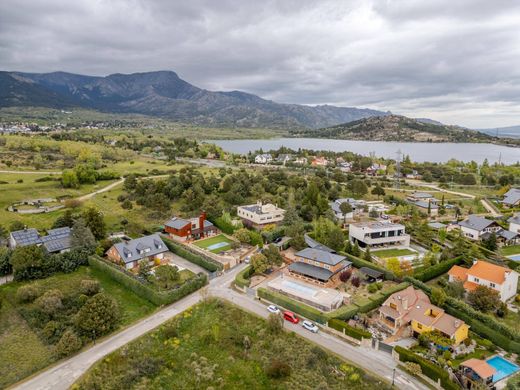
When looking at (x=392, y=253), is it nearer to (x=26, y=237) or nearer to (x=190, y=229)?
(x=190, y=229)

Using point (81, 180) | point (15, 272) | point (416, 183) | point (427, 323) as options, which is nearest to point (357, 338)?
point (427, 323)

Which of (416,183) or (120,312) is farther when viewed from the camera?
(416,183)

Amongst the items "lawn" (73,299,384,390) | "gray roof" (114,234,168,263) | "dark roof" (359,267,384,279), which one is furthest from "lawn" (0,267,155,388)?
"dark roof" (359,267,384,279)

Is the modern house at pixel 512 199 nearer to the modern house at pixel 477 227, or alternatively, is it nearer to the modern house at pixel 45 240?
the modern house at pixel 477 227

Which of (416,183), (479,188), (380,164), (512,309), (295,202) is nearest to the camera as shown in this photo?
(512,309)

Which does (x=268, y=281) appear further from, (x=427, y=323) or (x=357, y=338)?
(x=427, y=323)

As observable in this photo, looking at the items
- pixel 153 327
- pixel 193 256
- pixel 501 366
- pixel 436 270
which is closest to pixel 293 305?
pixel 153 327
